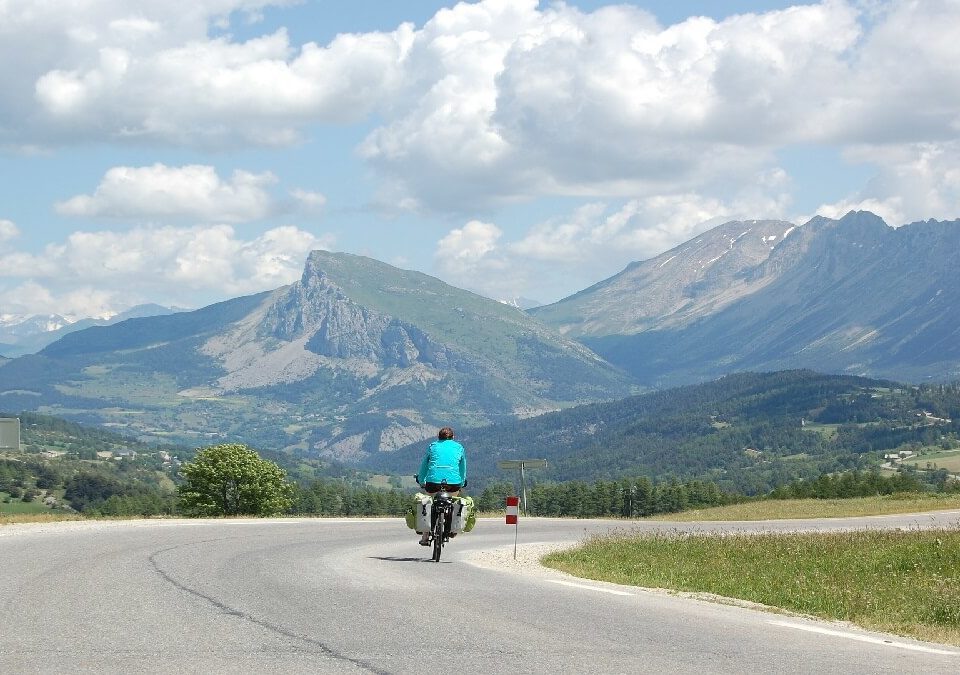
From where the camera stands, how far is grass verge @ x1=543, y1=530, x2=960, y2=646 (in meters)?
16.1

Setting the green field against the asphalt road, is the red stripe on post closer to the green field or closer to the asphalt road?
the asphalt road

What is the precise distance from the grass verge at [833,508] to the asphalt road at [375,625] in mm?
35344

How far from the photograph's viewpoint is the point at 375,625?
13.8 m

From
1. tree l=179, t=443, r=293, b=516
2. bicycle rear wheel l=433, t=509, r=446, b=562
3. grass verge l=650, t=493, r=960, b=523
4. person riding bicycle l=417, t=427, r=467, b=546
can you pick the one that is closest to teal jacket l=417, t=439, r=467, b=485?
person riding bicycle l=417, t=427, r=467, b=546

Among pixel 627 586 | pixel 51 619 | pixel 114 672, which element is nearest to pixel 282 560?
pixel 627 586

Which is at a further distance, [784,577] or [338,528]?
[338,528]

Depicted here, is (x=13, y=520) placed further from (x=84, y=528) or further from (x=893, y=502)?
(x=893, y=502)

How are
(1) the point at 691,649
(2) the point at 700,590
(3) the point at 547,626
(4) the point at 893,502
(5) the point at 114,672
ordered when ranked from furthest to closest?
1. (4) the point at 893,502
2. (2) the point at 700,590
3. (3) the point at 547,626
4. (1) the point at 691,649
5. (5) the point at 114,672

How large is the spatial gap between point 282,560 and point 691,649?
41.6 feet

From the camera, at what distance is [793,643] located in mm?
12992

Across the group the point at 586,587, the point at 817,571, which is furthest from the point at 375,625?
the point at 817,571

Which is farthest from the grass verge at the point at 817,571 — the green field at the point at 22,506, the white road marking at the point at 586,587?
the green field at the point at 22,506

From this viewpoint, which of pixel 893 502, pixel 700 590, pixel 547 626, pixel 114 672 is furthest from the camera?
pixel 893 502

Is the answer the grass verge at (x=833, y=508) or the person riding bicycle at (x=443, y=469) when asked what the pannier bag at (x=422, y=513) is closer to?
the person riding bicycle at (x=443, y=469)
